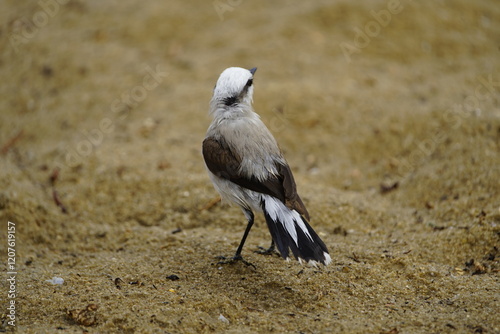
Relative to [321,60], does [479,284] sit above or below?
below

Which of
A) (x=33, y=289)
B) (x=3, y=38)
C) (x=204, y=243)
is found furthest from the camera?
(x=3, y=38)

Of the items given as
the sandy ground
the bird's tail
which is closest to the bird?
the bird's tail

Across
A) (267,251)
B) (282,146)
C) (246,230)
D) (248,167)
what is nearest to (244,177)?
(248,167)

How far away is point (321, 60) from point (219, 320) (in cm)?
568

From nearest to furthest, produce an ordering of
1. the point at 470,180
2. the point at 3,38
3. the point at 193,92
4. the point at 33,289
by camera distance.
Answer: the point at 33,289, the point at 470,180, the point at 193,92, the point at 3,38

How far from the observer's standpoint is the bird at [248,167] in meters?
3.98

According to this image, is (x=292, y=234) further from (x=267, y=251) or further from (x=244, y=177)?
(x=267, y=251)

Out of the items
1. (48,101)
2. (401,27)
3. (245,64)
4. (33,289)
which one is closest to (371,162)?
(245,64)

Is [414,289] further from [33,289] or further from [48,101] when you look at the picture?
[48,101]

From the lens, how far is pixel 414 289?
158 inches

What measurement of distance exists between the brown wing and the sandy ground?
672 mm

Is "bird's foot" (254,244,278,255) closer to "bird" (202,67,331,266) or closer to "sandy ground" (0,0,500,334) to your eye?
"bird" (202,67,331,266)

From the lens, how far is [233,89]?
4551 millimetres

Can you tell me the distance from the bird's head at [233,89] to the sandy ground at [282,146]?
1.38m
